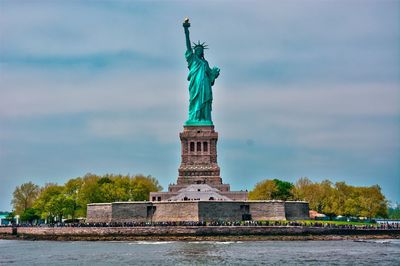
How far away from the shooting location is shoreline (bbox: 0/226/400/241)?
69688 millimetres

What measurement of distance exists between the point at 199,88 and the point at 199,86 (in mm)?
258

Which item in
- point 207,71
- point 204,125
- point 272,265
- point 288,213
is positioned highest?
point 207,71

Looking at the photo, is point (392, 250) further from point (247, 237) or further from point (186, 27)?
point (186, 27)

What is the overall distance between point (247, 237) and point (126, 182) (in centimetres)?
3304

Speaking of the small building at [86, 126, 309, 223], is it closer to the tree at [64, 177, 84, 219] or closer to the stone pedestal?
the stone pedestal

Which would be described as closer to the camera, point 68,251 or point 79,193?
point 68,251

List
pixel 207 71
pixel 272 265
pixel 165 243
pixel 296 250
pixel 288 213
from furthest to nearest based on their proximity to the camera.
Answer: pixel 207 71, pixel 288 213, pixel 165 243, pixel 296 250, pixel 272 265

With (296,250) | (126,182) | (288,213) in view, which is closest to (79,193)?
(126,182)

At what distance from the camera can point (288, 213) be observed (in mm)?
80062

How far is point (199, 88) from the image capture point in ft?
309

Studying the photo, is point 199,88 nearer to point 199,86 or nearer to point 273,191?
point 199,86

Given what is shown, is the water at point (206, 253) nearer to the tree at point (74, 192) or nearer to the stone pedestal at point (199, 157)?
the stone pedestal at point (199, 157)

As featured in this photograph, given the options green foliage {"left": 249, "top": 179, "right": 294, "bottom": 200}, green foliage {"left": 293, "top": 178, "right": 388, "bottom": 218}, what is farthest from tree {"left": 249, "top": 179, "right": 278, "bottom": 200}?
green foliage {"left": 293, "top": 178, "right": 388, "bottom": 218}

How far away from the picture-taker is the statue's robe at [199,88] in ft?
308
